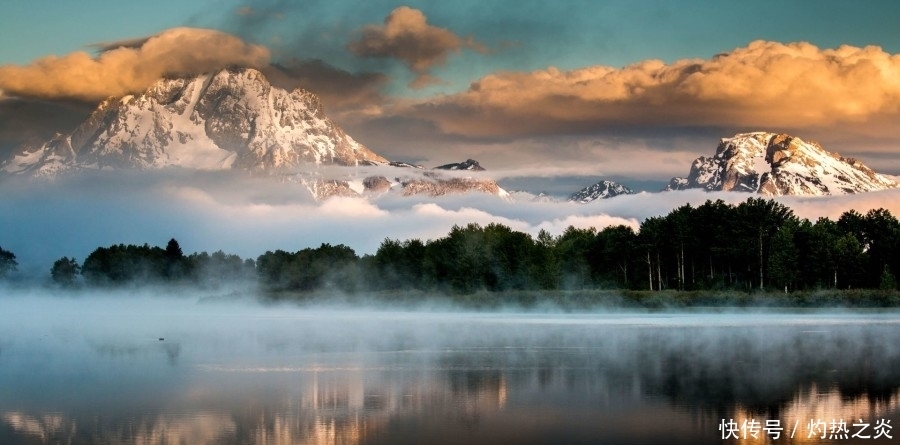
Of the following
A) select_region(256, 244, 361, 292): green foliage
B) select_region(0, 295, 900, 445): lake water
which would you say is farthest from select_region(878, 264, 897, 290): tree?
select_region(256, 244, 361, 292): green foliage

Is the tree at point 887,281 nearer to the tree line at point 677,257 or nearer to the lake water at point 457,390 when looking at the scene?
the tree line at point 677,257

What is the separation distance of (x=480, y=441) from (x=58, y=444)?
9005 mm

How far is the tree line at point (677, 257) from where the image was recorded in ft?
350

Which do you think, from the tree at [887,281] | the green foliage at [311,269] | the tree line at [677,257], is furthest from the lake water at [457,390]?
the green foliage at [311,269]

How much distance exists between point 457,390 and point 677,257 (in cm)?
8946

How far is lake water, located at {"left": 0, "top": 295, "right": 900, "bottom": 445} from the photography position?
2434 centimetres

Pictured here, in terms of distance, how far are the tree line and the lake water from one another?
51486 millimetres

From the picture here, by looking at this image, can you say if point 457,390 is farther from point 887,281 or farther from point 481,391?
point 887,281

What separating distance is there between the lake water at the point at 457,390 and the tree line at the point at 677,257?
51.5 meters

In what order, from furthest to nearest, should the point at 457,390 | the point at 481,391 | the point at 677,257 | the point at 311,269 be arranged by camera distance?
the point at 311,269
the point at 677,257
the point at 457,390
the point at 481,391

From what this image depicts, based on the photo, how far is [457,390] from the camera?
32125 mm

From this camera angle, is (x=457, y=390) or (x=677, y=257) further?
(x=677, y=257)

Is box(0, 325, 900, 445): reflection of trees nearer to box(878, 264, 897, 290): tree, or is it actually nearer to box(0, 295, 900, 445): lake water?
box(0, 295, 900, 445): lake water

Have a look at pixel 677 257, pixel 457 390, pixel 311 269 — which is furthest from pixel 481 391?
pixel 311 269
